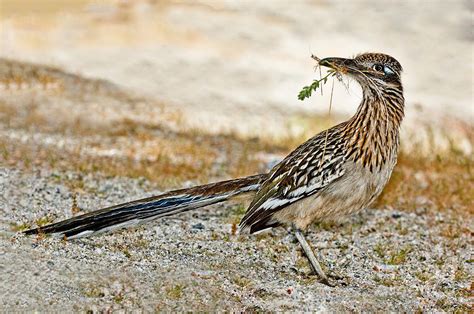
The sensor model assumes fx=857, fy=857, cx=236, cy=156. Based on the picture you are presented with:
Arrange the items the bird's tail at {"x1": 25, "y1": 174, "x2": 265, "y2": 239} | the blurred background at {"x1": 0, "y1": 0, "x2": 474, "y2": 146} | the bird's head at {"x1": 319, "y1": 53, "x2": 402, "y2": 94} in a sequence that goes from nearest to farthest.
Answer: the bird's tail at {"x1": 25, "y1": 174, "x2": 265, "y2": 239}
the bird's head at {"x1": 319, "y1": 53, "x2": 402, "y2": 94}
the blurred background at {"x1": 0, "y1": 0, "x2": 474, "y2": 146}

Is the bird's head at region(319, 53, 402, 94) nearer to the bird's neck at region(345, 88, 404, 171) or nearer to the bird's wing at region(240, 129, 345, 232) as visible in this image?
the bird's neck at region(345, 88, 404, 171)

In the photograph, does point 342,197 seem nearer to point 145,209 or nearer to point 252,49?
point 145,209

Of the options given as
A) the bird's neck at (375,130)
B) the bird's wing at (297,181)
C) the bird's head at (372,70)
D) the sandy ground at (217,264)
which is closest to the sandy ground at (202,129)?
the sandy ground at (217,264)

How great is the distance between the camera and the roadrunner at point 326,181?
7.18 m

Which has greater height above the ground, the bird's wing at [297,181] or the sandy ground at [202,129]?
the bird's wing at [297,181]

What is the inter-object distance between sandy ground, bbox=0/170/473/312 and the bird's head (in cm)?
167

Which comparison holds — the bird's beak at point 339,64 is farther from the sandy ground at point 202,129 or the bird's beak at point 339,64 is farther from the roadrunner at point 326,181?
the sandy ground at point 202,129

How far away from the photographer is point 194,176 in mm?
10766

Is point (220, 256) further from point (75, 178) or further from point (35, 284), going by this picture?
point (75, 178)

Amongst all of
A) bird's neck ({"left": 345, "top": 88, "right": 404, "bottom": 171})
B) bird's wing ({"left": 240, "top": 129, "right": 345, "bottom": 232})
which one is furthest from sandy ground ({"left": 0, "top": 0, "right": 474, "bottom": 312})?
bird's neck ({"left": 345, "top": 88, "right": 404, "bottom": 171})

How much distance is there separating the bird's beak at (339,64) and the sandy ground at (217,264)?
1.77 meters

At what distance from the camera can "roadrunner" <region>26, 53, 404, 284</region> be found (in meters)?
7.18

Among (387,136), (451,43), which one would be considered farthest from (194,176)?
(451,43)

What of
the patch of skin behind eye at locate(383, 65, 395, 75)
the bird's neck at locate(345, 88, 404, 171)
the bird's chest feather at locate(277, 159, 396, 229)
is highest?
the patch of skin behind eye at locate(383, 65, 395, 75)
